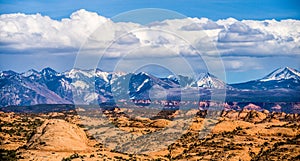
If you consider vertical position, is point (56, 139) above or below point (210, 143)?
above

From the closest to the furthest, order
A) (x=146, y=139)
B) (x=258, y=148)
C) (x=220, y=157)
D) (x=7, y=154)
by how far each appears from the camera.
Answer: (x=7, y=154) → (x=220, y=157) → (x=258, y=148) → (x=146, y=139)

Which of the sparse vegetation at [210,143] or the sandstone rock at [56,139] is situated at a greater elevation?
the sandstone rock at [56,139]

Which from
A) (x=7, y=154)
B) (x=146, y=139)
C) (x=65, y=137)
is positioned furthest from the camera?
(x=146, y=139)

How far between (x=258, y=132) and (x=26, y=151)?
86.6m

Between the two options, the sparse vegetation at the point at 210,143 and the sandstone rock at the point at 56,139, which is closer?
the sandstone rock at the point at 56,139

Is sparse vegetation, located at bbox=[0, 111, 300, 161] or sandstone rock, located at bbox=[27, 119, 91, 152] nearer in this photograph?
sandstone rock, located at bbox=[27, 119, 91, 152]

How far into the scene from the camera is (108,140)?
17212 cm

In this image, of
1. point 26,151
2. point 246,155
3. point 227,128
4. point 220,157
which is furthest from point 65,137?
point 227,128

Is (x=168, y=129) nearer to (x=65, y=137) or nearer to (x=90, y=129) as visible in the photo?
(x=90, y=129)

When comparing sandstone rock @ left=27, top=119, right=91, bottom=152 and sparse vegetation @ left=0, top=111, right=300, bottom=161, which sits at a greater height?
sandstone rock @ left=27, top=119, right=91, bottom=152

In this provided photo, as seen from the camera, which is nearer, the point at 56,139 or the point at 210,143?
the point at 56,139

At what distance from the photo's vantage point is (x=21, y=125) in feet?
606

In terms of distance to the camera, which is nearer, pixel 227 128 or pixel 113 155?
pixel 113 155

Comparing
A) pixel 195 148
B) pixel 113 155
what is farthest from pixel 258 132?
pixel 113 155
